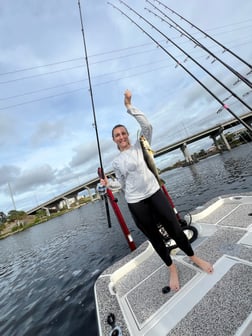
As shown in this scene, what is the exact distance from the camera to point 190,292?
2.13 meters

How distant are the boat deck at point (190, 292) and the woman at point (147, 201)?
0.75ft

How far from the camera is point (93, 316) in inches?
146

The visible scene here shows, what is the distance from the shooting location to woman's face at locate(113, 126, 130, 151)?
256 cm

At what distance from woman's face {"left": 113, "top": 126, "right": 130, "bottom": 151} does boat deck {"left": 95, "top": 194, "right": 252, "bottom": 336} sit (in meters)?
2.03

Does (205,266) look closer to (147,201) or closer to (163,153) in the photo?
(147,201)

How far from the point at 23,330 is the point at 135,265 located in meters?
3.42

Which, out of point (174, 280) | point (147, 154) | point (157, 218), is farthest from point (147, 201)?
point (174, 280)

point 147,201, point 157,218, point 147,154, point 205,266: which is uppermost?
point 147,154

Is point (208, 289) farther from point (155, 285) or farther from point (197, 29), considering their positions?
point (197, 29)

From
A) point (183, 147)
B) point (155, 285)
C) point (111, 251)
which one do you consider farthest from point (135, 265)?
point (183, 147)

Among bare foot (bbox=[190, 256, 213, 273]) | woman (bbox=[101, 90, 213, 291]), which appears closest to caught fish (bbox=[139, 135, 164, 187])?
woman (bbox=[101, 90, 213, 291])

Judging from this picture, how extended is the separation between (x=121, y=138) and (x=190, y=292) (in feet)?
7.05

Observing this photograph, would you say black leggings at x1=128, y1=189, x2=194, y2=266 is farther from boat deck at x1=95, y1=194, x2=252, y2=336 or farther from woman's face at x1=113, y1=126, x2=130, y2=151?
woman's face at x1=113, y1=126, x2=130, y2=151

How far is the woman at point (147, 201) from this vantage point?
2.32m
